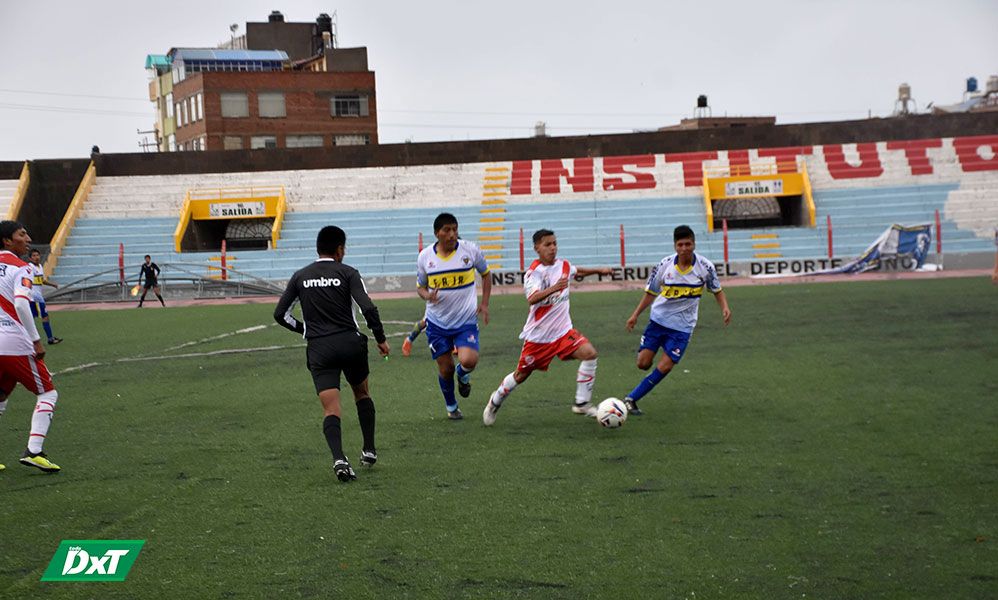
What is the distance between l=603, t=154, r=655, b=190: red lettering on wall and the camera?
40.2 metres

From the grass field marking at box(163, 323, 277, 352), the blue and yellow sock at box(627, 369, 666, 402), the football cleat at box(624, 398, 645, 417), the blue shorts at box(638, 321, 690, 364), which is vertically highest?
the blue shorts at box(638, 321, 690, 364)

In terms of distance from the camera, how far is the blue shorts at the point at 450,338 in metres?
11.0

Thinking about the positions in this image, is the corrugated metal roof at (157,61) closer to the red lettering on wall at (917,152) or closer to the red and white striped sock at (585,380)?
the red lettering on wall at (917,152)

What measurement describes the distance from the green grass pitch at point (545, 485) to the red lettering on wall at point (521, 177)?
83.4 feet

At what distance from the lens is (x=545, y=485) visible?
7.90m

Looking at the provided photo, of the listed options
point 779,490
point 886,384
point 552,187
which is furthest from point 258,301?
point 779,490

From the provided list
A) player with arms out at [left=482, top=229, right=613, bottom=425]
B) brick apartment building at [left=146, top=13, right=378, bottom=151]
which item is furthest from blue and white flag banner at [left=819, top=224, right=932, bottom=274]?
brick apartment building at [left=146, top=13, right=378, bottom=151]

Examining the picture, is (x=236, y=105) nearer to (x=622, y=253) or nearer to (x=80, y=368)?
(x=622, y=253)

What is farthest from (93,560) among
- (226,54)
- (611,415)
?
(226,54)

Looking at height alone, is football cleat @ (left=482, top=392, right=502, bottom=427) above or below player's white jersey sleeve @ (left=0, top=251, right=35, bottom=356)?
below

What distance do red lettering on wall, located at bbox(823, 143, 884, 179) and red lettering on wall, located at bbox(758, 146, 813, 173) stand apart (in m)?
0.87

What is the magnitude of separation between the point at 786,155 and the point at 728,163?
7.02 feet

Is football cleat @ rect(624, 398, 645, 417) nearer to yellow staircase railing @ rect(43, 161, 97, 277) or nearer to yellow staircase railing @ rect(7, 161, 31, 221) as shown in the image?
yellow staircase railing @ rect(43, 161, 97, 277)

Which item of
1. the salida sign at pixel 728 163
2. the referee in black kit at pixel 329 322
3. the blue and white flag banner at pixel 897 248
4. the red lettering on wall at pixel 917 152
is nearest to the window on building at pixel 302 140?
the salida sign at pixel 728 163
